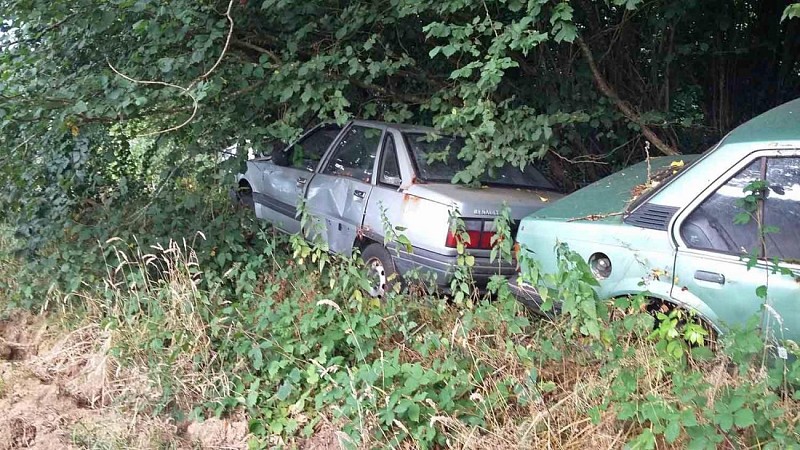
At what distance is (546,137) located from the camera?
5145mm

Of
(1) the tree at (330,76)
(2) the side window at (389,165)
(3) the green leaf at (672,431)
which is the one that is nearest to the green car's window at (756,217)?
(3) the green leaf at (672,431)

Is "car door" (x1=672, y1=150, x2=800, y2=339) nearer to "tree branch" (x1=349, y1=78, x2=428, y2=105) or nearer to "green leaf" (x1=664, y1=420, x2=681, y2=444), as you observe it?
"green leaf" (x1=664, y1=420, x2=681, y2=444)

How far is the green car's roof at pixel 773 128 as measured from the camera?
3.20 metres

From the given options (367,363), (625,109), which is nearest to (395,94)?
(625,109)

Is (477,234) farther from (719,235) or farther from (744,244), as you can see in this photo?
(744,244)

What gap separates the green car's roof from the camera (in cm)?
320

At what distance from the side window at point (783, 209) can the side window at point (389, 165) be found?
269 centimetres

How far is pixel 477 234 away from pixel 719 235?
1772 millimetres

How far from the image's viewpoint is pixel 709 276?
324cm

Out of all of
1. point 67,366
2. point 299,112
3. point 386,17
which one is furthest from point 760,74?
point 67,366

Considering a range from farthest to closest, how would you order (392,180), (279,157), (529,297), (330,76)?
1. (279,157)
2. (330,76)
3. (392,180)
4. (529,297)

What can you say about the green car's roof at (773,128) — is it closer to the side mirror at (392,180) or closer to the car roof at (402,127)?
the side mirror at (392,180)

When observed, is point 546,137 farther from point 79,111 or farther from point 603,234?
point 79,111

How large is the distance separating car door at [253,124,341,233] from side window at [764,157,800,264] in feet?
12.8
